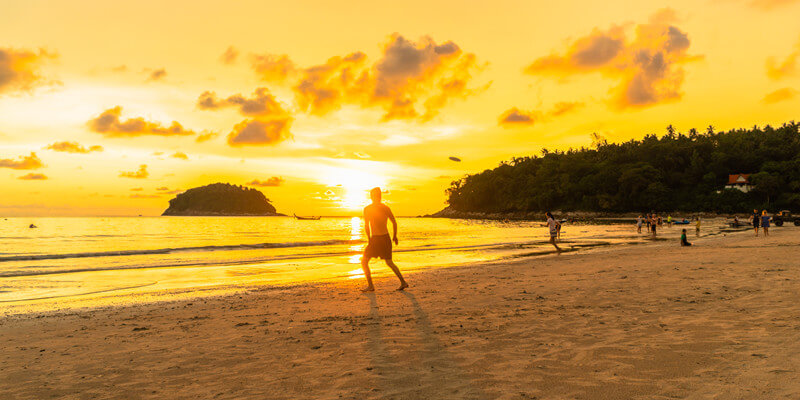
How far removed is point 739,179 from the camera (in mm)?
112750

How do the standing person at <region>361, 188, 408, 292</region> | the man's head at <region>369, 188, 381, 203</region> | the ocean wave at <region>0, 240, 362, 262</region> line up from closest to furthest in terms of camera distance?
the man's head at <region>369, 188, 381, 203</region>
the standing person at <region>361, 188, 408, 292</region>
the ocean wave at <region>0, 240, 362, 262</region>

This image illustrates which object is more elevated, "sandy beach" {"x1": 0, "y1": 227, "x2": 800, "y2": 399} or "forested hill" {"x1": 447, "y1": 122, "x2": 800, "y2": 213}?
"forested hill" {"x1": 447, "y1": 122, "x2": 800, "y2": 213}

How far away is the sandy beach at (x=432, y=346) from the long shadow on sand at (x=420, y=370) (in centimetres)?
2

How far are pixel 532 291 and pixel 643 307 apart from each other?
2690mm

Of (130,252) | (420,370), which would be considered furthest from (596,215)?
(420,370)

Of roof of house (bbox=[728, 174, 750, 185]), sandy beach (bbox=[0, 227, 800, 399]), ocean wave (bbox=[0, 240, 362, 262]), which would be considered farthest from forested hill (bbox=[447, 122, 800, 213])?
sandy beach (bbox=[0, 227, 800, 399])

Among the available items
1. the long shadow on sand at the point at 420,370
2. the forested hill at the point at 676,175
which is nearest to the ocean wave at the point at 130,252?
the long shadow on sand at the point at 420,370

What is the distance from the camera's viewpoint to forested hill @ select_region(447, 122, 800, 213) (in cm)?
10700

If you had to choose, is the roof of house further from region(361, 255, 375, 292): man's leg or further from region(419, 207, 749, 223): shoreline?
region(361, 255, 375, 292): man's leg

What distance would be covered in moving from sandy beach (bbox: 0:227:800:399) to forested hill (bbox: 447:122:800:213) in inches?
4858

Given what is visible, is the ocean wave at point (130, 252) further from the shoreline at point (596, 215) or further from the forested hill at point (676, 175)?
the forested hill at point (676, 175)

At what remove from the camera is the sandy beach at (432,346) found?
4.30 metres

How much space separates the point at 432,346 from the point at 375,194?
4.85 meters

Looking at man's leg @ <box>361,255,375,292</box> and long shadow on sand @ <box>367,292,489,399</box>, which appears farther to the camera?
man's leg @ <box>361,255,375,292</box>
